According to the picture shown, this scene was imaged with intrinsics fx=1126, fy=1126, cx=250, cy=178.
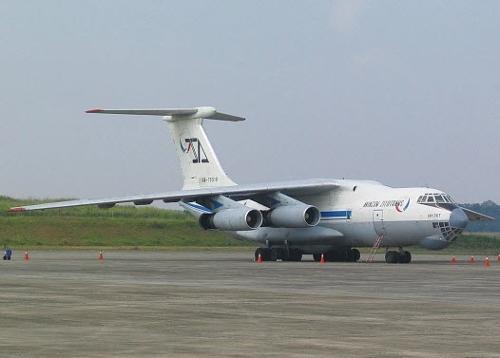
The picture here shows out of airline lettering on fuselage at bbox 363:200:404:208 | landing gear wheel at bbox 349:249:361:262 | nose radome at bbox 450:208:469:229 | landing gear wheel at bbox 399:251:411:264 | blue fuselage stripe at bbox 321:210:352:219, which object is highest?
airline lettering on fuselage at bbox 363:200:404:208

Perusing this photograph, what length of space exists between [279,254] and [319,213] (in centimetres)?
253

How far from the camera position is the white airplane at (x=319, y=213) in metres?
40.4

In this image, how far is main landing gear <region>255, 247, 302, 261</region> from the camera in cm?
4388

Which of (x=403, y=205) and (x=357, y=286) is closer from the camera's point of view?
(x=357, y=286)

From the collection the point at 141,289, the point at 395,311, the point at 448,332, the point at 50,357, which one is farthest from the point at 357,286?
the point at 50,357

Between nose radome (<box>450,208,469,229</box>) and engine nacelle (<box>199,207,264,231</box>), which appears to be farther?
engine nacelle (<box>199,207,264,231</box>)

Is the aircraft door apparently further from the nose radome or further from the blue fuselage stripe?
the nose radome

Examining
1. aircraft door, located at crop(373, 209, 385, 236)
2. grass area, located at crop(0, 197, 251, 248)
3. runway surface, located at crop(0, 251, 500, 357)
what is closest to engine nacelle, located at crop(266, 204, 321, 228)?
aircraft door, located at crop(373, 209, 385, 236)

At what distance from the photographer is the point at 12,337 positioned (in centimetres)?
1271

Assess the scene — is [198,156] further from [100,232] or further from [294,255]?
[100,232]

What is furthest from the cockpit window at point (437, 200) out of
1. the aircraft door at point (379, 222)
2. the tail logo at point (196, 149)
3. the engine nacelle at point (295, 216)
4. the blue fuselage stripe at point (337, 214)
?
the tail logo at point (196, 149)

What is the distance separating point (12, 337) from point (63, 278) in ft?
45.3

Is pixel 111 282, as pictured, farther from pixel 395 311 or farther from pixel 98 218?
pixel 98 218

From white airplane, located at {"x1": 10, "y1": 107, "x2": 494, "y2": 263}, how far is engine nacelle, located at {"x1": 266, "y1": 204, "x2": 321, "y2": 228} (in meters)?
0.04
